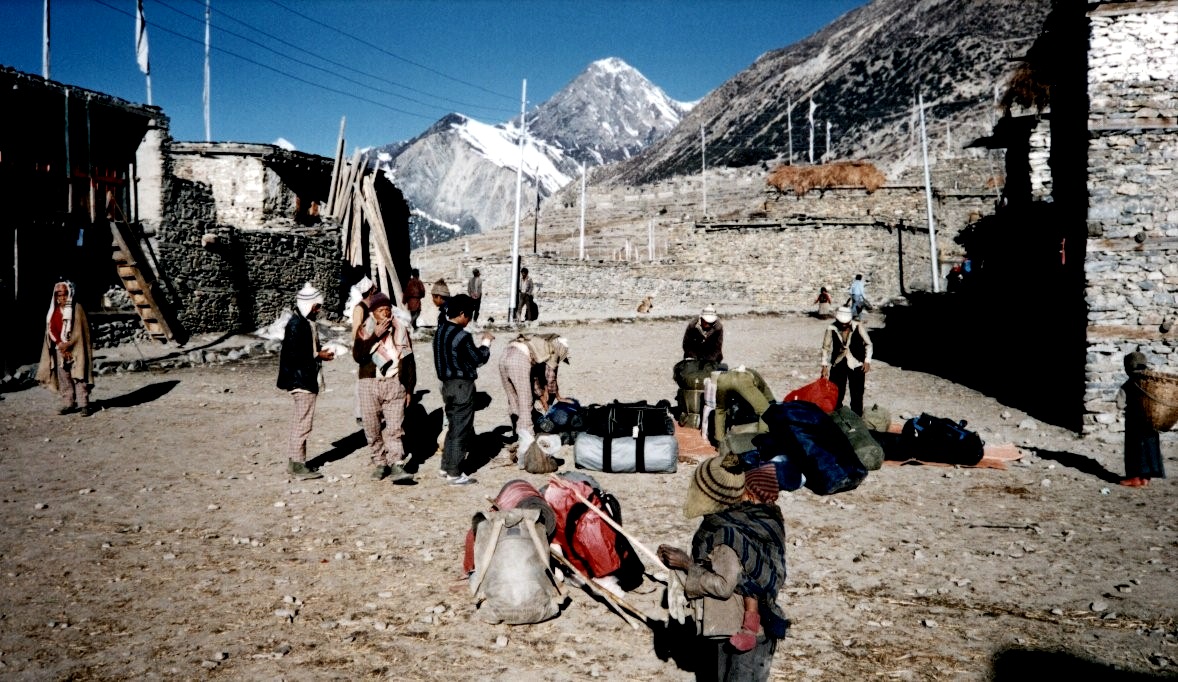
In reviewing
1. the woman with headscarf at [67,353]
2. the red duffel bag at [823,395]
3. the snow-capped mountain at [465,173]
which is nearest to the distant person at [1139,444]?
the red duffel bag at [823,395]

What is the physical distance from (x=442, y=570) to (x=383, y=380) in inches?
101

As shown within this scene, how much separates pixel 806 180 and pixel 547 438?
38608mm

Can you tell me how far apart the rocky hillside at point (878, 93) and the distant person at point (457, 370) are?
49972mm

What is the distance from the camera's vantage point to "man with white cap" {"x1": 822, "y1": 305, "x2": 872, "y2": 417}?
32.9 feet

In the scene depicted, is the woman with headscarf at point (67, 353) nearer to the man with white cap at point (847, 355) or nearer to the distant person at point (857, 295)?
the man with white cap at point (847, 355)

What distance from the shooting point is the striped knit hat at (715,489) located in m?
3.58

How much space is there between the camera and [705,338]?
10305 millimetres

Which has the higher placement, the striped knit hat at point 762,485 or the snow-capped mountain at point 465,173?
the snow-capped mountain at point 465,173

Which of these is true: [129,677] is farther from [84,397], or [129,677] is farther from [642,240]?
[642,240]

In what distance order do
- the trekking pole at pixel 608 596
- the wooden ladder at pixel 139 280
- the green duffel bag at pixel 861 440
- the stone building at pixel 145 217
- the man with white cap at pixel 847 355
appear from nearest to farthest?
1. the trekking pole at pixel 608 596
2. the green duffel bag at pixel 861 440
3. the man with white cap at pixel 847 355
4. the stone building at pixel 145 217
5. the wooden ladder at pixel 139 280

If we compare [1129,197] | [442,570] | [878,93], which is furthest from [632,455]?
[878,93]

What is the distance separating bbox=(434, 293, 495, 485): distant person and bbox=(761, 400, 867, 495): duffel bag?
3330mm

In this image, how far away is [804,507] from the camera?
7109 millimetres

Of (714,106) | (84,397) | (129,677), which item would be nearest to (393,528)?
(129,677)
